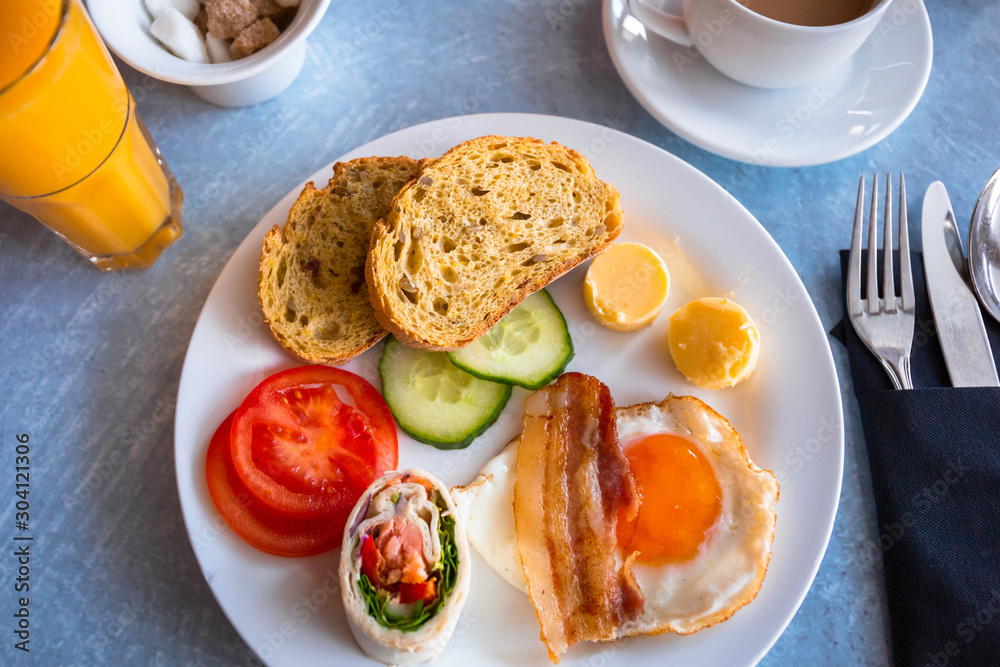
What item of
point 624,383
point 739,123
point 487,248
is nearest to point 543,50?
point 739,123

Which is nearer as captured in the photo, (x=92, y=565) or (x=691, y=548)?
(x=691, y=548)

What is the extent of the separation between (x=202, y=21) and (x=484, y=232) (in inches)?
46.2

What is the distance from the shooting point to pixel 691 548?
1857 mm

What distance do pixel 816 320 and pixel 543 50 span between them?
139 cm

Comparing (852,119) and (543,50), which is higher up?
(543,50)

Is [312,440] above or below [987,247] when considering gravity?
above

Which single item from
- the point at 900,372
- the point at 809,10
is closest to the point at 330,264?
the point at 809,10

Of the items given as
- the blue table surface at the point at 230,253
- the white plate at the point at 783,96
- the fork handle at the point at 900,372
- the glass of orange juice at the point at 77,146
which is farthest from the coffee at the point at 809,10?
the glass of orange juice at the point at 77,146

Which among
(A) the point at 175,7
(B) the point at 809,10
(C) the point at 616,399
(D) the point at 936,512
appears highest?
(A) the point at 175,7

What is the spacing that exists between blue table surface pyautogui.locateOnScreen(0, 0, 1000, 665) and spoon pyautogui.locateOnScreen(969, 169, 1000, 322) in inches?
4.9

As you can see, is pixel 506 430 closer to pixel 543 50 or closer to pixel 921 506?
pixel 921 506

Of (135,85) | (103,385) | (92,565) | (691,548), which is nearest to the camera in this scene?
(691,548)

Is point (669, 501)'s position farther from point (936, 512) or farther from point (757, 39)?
point (757, 39)

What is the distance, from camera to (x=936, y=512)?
196 centimetres
